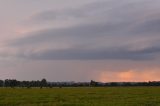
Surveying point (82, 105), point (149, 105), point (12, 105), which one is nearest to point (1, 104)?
point (12, 105)

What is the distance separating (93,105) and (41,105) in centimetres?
450

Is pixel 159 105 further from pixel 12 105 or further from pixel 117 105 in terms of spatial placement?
pixel 12 105

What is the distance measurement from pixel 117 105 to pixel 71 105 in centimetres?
410

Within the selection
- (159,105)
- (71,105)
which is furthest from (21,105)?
(159,105)

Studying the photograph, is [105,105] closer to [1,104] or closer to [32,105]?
[32,105]

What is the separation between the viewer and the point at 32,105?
118ft

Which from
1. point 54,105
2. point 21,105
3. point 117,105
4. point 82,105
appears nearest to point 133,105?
point 117,105

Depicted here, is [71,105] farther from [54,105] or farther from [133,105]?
[133,105]

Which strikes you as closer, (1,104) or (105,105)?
(105,105)

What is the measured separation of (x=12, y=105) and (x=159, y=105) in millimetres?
12883

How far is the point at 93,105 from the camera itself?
117 ft

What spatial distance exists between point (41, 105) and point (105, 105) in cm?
552

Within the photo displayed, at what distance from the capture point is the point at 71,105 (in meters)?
36.9

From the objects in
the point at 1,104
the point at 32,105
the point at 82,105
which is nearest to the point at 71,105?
the point at 82,105
